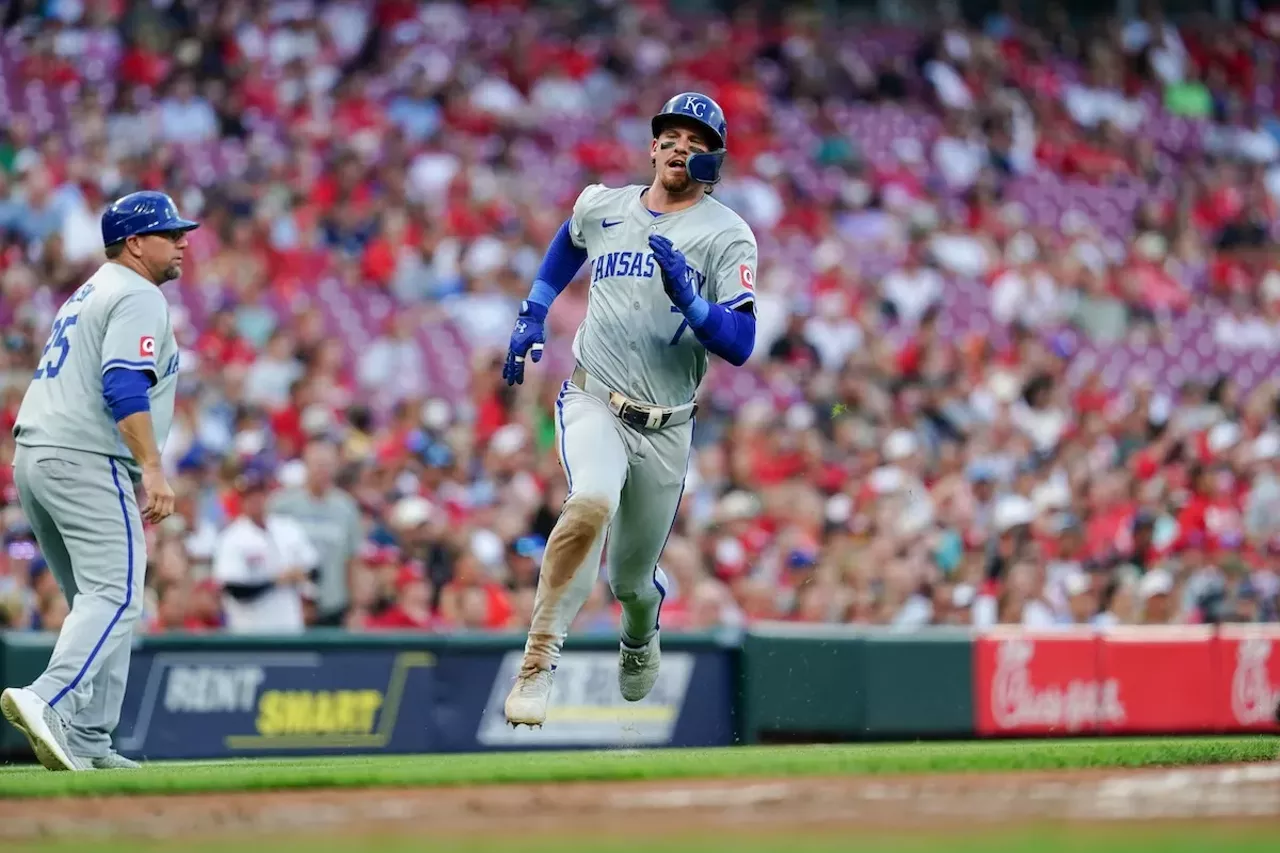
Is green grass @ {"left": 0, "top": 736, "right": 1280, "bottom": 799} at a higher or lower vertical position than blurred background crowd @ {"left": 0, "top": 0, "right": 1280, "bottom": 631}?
lower

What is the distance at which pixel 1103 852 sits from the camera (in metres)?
3.96

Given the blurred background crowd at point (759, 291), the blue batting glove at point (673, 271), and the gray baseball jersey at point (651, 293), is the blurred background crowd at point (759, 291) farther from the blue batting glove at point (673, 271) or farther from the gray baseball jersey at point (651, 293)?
the blue batting glove at point (673, 271)

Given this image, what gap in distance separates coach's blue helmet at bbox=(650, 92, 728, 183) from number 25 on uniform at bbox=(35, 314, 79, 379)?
245 cm

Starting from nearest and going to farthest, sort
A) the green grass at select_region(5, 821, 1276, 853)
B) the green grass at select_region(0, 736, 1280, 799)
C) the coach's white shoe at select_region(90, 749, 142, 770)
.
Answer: the green grass at select_region(5, 821, 1276, 853), the green grass at select_region(0, 736, 1280, 799), the coach's white shoe at select_region(90, 749, 142, 770)

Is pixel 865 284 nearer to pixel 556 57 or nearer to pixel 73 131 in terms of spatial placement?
pixel 556 57

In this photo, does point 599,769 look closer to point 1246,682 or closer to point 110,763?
point 110,763

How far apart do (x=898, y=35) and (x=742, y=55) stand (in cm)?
271

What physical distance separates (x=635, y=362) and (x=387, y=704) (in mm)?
3983

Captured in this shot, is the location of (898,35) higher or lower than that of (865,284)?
higher

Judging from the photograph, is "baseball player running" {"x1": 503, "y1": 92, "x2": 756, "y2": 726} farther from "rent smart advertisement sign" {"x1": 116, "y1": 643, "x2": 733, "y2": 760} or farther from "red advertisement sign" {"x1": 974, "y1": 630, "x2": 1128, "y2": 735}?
"red advertisement sign" {"x1": 974, "y1": 630, "x2": 1128, "y2": 735}

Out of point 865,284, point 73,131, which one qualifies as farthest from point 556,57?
point 73,131

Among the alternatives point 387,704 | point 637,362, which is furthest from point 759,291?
point 637,362

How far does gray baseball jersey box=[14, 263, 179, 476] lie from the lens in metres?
7.14

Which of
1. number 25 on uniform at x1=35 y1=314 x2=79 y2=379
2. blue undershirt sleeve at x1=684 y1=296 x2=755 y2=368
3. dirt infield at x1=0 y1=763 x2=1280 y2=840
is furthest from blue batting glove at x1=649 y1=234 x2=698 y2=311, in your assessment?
number 25 on uniform at x1=35 y1=314 x2=79 y2=379
